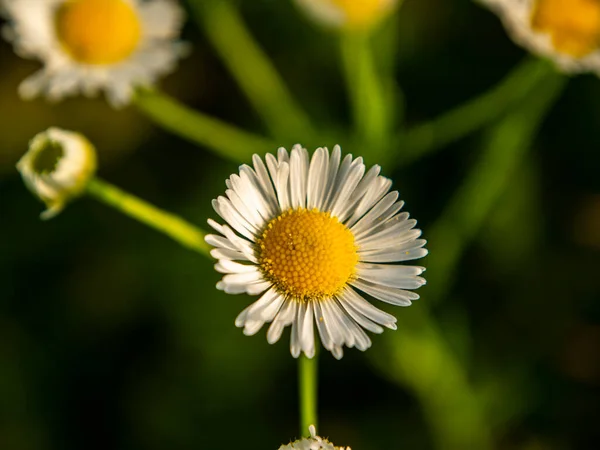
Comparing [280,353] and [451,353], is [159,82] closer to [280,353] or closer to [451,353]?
[280,353]

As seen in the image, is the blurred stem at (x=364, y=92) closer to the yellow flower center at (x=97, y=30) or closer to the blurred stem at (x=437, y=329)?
the blurred stem at (x=437, y=329)

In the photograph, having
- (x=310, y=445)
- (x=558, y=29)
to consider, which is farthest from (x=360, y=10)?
(x=310, y=445)

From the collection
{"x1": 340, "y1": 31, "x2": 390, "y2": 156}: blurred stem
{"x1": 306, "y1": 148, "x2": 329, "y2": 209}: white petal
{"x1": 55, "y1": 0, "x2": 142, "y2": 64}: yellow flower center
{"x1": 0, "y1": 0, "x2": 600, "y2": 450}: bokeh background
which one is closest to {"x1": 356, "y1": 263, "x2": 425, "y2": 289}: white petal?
{"x1": 306, "y1": 148, "x2": 329, "y2": 209}: white petal

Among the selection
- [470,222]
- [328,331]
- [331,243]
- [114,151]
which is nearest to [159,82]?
[114,151]

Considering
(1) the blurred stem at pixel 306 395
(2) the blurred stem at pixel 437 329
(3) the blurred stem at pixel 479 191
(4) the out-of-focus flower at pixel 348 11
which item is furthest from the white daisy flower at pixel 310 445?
(4) the out-of-focus flower at pixel 348 11

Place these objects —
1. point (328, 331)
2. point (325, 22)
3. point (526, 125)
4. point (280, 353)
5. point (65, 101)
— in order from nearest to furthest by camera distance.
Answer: point (328, 331), point (325, 22), point (526, 125), point (280, 353), point (65, 101)

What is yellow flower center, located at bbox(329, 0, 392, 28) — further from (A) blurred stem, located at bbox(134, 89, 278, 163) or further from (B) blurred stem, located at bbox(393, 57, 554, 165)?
(A) blurred stem, located at bbox(134, 89, 278, 163)

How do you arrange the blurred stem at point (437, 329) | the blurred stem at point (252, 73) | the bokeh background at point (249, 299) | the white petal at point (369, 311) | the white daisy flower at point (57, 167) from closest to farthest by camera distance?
the white petal at point (369, 311) → the white daisy flower at point (57, 167) → the blurred stem at point (437, 329) → the blurred stem at point (252, 73) → the bokeh background at point (249, 299)
